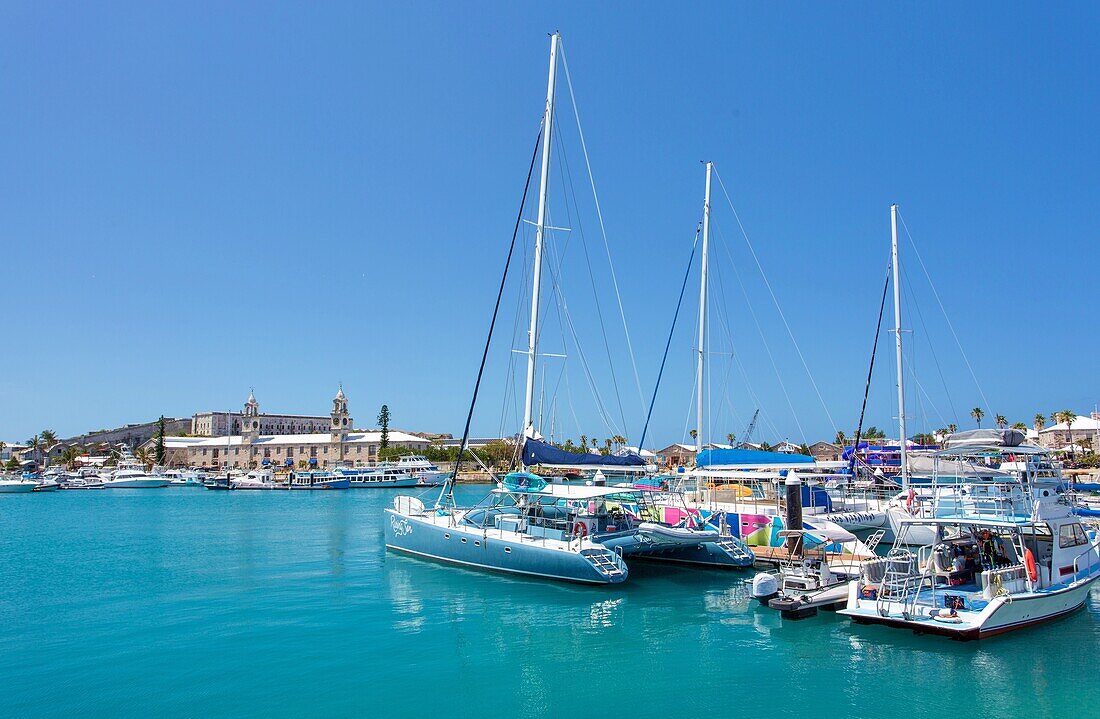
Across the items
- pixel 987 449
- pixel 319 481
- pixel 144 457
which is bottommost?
pixel 319 481

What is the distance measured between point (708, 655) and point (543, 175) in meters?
22.2

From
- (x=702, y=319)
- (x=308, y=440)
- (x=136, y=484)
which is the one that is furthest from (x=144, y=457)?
(x=702, y=319)

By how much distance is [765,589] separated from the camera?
23234 mm

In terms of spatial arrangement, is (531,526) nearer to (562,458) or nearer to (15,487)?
(562,458)

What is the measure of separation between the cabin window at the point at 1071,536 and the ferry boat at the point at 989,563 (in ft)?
0.11

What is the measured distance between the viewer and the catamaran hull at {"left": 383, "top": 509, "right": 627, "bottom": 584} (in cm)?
2556

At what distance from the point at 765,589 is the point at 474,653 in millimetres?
10216

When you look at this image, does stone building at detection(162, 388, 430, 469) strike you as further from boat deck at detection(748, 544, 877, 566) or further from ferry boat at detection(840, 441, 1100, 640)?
ferry boat at detection(840, 441, 1100, 640)

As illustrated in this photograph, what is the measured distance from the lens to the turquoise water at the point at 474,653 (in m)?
15.0

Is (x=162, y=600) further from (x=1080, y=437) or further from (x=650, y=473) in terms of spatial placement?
(x=1080, y=437)

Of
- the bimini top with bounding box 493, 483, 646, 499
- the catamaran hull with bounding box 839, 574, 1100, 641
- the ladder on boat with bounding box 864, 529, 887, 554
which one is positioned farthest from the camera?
the ladder on boat with bounding box 864, 529, 887, 554

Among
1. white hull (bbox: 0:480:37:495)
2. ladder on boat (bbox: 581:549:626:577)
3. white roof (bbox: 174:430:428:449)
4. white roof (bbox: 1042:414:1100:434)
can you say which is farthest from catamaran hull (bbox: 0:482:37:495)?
white roof (bbox: 1042:414:1100:434)

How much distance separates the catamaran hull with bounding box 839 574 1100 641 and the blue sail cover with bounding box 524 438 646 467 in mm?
11415

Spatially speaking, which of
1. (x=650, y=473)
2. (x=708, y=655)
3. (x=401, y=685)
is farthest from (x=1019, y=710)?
(x=650, y=473)
